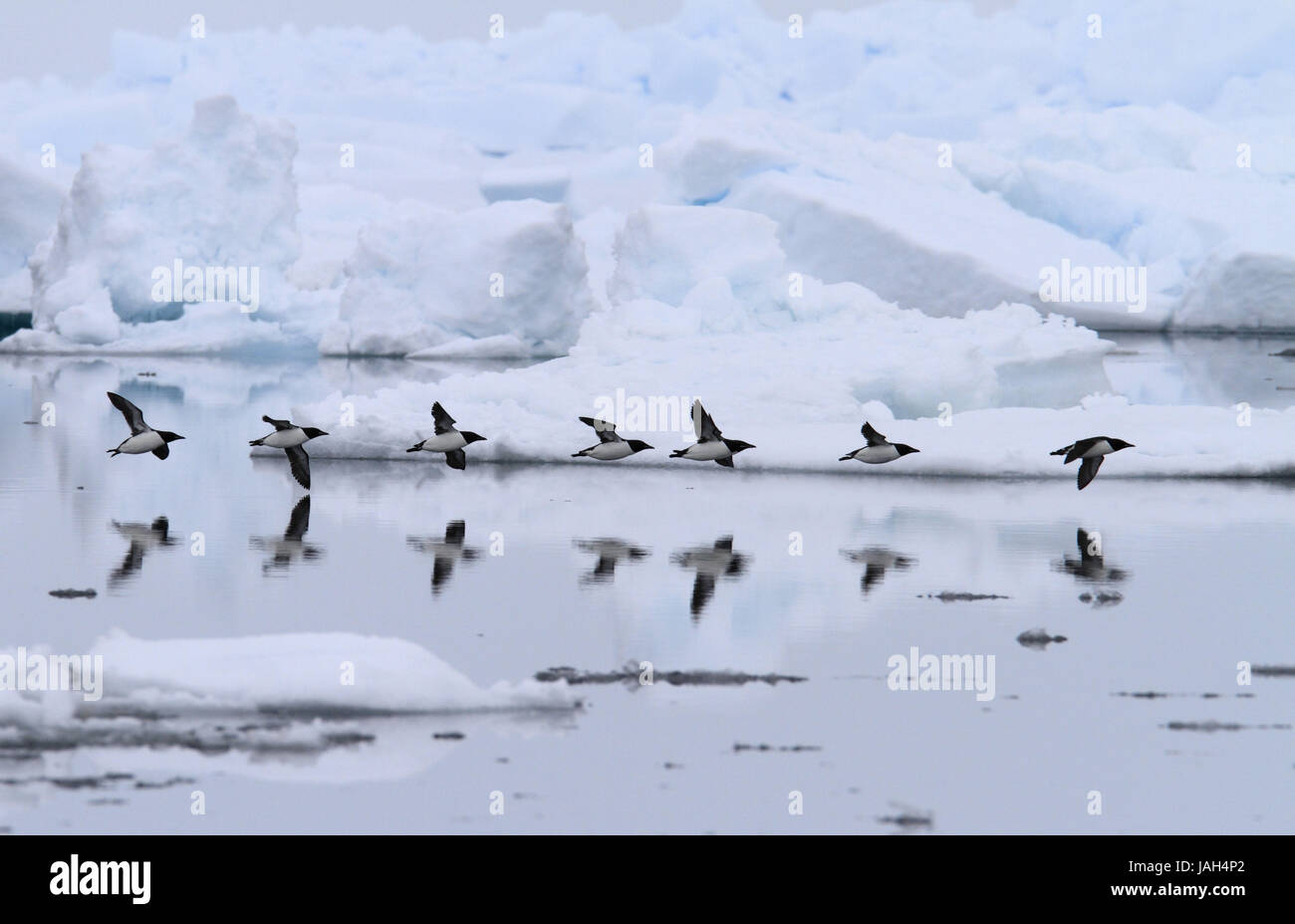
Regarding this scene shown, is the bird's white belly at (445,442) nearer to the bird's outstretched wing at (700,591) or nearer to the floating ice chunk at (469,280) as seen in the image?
the bird's outstretched wing at (700,591)

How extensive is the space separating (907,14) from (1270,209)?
805 inches

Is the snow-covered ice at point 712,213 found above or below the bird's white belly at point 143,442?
above

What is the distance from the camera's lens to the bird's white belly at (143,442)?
11000 mm

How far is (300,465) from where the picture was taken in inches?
439

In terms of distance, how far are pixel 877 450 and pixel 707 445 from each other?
3.94 feet

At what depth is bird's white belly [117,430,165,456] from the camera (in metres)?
11.0

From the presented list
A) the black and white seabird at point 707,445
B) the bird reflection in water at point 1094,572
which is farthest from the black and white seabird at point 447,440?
the bird reflection in water at point 1094,572

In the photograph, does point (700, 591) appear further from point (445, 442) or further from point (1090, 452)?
point (1090, 452)

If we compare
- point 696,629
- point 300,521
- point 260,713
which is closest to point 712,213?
point 300,521

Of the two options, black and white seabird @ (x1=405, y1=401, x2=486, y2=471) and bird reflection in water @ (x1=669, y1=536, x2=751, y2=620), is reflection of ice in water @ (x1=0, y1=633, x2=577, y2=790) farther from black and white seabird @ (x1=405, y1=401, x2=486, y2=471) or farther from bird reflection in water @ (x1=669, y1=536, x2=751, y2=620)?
black and white seabird @ (x1=405, y1=401, x2=486, y2=471)

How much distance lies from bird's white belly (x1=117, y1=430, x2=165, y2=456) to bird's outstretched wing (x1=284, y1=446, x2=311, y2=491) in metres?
0.80

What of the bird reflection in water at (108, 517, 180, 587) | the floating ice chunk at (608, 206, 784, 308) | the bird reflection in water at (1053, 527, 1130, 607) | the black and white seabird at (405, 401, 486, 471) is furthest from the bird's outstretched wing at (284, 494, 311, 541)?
the floating ice chunk at (608, 206, 784, 308)

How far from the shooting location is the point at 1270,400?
18766 mm

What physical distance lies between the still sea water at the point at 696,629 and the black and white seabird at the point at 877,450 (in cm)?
36
